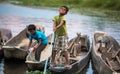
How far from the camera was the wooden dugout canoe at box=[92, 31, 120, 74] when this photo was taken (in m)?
12.1

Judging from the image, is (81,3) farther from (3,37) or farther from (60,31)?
(60,31)

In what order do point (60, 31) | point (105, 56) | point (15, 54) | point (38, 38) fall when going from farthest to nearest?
point (15, 54)
point (105, 56)
point (60, 31)
point (38, 38)

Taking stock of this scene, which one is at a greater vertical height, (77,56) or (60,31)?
(60,31)

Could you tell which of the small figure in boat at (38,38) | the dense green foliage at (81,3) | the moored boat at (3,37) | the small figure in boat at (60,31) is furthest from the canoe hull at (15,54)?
the dense green foliage at (81,3)

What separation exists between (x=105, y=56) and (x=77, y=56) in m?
1.53

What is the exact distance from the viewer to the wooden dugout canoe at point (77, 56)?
11.3 meters

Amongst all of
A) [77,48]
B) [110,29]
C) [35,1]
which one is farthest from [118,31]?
[35,1]

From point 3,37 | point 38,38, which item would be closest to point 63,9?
point 38,38

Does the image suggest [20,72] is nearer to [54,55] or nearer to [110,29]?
[54,55]

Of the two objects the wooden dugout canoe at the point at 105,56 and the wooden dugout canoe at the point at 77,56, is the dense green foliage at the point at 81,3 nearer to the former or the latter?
the wooden dugout canoe at the point at 105,56

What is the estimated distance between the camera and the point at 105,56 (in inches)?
529

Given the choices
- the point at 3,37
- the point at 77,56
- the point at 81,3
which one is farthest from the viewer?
the point at 81,3

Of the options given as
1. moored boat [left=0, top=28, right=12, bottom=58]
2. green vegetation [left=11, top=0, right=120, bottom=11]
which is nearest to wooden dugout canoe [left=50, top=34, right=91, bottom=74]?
moored boat [left=0, top=28, right=12, bottom=58]

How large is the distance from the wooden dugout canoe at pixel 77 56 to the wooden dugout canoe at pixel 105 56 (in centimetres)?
41
